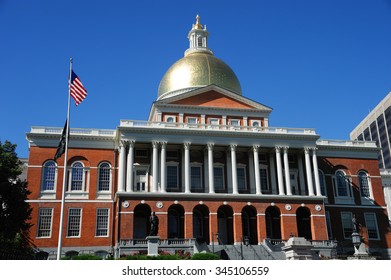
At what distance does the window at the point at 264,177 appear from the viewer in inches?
1980

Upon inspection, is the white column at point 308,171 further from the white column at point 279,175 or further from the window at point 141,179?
the window at point 141,179

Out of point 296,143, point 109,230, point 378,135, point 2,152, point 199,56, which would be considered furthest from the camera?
point 378,135

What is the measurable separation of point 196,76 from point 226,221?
63.7ft

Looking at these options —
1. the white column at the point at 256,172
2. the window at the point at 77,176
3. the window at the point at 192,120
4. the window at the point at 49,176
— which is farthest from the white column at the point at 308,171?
the window at the point at 49,176

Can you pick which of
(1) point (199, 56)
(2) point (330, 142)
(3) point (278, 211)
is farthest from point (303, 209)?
(1) point (199, 56)

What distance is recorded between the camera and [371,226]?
173 ft

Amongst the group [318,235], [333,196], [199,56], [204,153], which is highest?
[199,56]

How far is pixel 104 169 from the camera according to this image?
49.3 m

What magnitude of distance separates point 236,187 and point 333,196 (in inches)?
530

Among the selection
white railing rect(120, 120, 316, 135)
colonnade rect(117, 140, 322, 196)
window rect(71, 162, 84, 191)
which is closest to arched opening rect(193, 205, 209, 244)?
colonnade rect(117, 140, 322, 196)

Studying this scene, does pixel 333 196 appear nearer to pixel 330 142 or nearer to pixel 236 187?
pixel 330 142

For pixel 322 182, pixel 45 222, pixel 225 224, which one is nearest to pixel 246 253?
pixel 225 224

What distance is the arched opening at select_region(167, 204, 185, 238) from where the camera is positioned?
154ft

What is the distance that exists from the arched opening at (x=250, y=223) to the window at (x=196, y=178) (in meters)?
5.67
